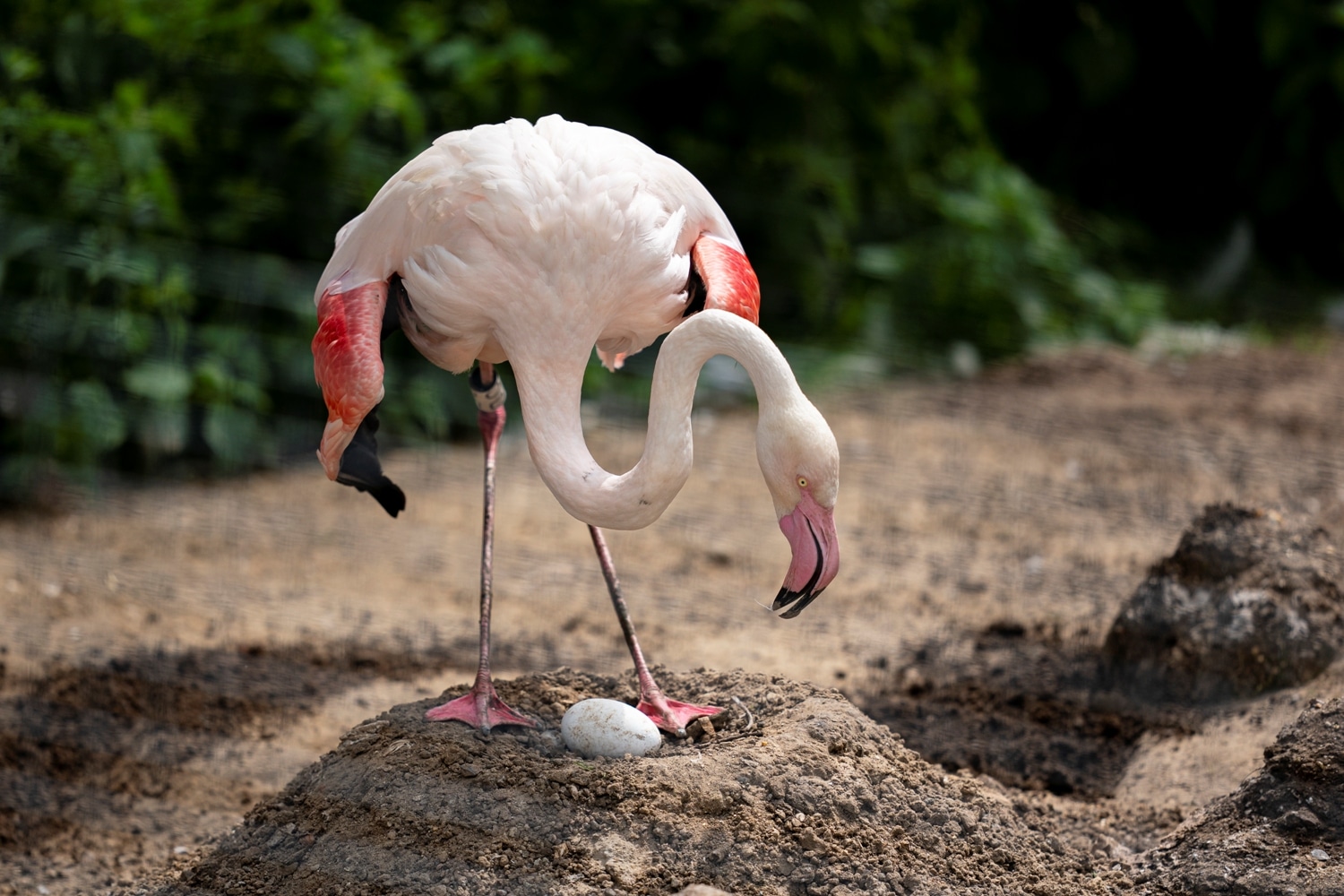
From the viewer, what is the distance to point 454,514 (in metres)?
5.09

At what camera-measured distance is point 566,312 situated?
2.68m

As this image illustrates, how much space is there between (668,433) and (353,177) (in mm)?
3449

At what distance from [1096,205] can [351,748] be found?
266 inches

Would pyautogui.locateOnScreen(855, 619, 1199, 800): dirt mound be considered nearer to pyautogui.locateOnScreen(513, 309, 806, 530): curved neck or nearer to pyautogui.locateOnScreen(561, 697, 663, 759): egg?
pyautogui.locateOnScreen(561, 697, 663, 759): egg

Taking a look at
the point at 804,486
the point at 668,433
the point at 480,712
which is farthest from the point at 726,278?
the point at 480,712

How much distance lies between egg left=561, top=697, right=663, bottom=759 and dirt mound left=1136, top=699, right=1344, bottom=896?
1.01 m

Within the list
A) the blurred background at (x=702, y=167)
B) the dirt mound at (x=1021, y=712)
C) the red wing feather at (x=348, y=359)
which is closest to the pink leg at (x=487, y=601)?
the red wing feather at (x=348, y=359)

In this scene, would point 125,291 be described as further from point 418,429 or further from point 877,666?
point 877,666

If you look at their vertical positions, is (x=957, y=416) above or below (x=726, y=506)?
above

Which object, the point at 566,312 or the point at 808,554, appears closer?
the point at 808,554

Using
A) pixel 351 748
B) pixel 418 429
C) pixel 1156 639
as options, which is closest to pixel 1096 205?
pixel 418 429

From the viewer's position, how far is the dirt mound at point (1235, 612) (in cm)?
330

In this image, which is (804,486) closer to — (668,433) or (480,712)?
(668,433)

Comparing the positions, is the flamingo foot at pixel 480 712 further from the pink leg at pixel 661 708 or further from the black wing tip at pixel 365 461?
the black wing tip at pixel 365 461
